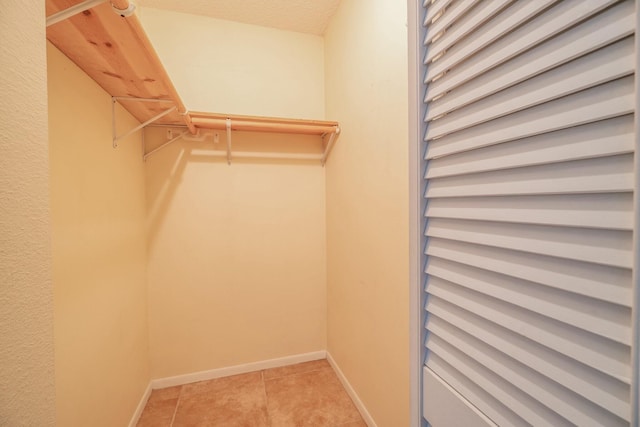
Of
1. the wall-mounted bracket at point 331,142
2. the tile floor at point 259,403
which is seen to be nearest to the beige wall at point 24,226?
the tile floor at point 259,403

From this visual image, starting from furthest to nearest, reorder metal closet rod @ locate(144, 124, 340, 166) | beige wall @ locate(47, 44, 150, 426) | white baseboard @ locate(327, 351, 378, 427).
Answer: metal closet rod @ locate(144, 124, 340, 166), white baseboard @ locate(327, 351, 378, 427), beige wall @ locate(47, 44, 150, 426)

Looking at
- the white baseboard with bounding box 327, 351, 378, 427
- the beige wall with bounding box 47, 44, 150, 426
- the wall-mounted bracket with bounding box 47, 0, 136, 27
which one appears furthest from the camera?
the white baseboard with bounding box 327, 351, 378, 427

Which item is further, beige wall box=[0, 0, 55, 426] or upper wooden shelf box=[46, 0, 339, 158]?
upper wooden shelf box=[46, 0, 339, 158]

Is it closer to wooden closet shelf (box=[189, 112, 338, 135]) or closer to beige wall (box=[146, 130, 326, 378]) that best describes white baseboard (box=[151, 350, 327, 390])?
beige wall (box=[146, 130, 326, 378])

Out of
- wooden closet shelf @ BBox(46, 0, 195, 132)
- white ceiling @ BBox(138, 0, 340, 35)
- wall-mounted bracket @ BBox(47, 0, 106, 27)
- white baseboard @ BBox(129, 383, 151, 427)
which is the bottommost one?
white baseboard @ BBox(129, 383, 151, 427)

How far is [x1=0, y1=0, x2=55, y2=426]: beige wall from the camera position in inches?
14.7

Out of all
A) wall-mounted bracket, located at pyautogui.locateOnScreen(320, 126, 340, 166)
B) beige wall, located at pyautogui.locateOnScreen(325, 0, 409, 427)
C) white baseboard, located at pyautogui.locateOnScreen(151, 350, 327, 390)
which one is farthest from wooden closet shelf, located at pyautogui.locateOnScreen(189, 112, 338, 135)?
white baseboard, located at pyautogui.locateOnScreen(151, 350, 327, 390)

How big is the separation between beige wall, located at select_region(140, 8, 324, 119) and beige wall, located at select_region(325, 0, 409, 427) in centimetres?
21

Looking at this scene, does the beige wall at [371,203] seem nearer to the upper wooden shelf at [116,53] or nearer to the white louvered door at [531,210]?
the white louvered door at [531,210]

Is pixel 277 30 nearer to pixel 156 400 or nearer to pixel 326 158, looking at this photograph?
pixel 326 158

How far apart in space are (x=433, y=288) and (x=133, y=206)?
1712 mm

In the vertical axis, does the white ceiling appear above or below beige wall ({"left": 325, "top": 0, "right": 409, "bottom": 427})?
above

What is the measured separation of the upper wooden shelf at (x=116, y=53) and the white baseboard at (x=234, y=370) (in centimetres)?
174

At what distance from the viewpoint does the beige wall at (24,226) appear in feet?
1.23
